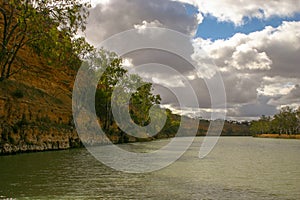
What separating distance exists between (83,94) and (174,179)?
51.5m

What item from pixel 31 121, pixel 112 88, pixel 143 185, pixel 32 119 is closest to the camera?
pixel 143 185

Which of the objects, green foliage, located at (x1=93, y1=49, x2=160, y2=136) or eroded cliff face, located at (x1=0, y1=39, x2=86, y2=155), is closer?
eroded cliff face, located at (x1=0, y1=39, x2=86, y2=155)

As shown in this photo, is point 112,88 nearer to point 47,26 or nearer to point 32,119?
point 32,119

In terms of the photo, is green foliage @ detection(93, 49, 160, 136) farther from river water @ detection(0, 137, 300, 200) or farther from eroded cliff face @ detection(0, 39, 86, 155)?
river water @ detection(0, 137, 300, 200)

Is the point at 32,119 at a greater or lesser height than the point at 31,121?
greater

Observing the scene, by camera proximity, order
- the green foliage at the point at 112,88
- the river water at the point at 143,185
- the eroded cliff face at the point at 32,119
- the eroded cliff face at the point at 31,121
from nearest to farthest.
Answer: the river water at the point at 143,185, the eroded cliff face at the point at 32,119, the eroded cliff face at the point at 31,121, the green foliage at the point at 112,88

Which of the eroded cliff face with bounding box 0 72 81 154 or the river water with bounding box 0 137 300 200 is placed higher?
the eroded cliff face with bounding box 0 72 81 154

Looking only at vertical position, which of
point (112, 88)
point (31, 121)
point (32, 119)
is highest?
point (112, 88)

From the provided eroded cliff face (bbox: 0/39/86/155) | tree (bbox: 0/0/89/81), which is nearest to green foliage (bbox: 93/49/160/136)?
eroded cliff face (bbox: 0/39/86/155)

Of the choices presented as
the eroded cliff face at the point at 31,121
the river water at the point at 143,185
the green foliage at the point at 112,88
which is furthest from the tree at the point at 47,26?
the green foliage at the point at 112,88

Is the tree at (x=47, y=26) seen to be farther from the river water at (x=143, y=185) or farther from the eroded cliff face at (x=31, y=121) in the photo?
the eroded cliff face at (x=31, y=121)

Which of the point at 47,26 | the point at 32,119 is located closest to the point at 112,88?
the point at 32,119

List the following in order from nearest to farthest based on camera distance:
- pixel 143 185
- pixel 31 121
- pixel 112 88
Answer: pixel 143 185, pixel 31 121, pixel 112 88

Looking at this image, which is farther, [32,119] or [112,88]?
[112,88]
